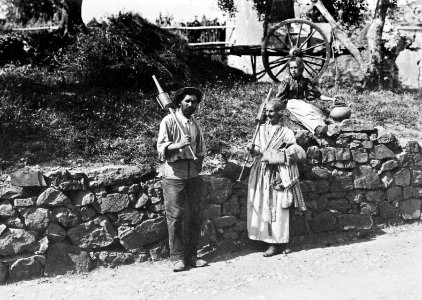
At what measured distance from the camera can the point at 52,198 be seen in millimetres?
5676

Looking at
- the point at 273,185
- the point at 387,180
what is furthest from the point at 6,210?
the point at 387,180

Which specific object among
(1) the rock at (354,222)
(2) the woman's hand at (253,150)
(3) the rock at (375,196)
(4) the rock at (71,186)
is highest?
(2) the woman's hand at (253,150)

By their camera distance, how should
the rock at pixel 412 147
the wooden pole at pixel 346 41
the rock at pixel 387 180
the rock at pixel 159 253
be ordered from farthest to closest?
the wooden pole at pixel 346 41 < the rock at pixel 412 147 < the rock at pixel 387 180 < the rock at pixel 159 253

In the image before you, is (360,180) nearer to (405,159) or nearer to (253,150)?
(405,159)

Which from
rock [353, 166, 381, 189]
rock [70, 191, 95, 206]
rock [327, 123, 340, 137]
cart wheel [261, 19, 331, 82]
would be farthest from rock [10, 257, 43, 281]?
cart wheel [261, 19, 331, 82]

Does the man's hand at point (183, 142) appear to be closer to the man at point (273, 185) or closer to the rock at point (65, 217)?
the man at point (273, 185)

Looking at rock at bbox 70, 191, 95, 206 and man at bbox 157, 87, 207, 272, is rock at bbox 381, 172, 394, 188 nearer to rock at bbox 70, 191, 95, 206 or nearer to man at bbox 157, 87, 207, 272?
man at bbox 157, 87, 207, 272

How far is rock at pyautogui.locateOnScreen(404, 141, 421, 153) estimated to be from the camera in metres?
7.42

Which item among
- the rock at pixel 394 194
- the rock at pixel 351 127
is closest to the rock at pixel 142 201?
the rock at pixel 351 127

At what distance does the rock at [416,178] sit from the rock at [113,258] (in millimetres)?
4069

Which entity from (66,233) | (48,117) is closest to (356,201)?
(66,233)

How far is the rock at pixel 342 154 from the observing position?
704 centimetres

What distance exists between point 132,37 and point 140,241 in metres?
4.42

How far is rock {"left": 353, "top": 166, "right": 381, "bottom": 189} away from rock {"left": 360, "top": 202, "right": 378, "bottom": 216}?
23 centimetres
